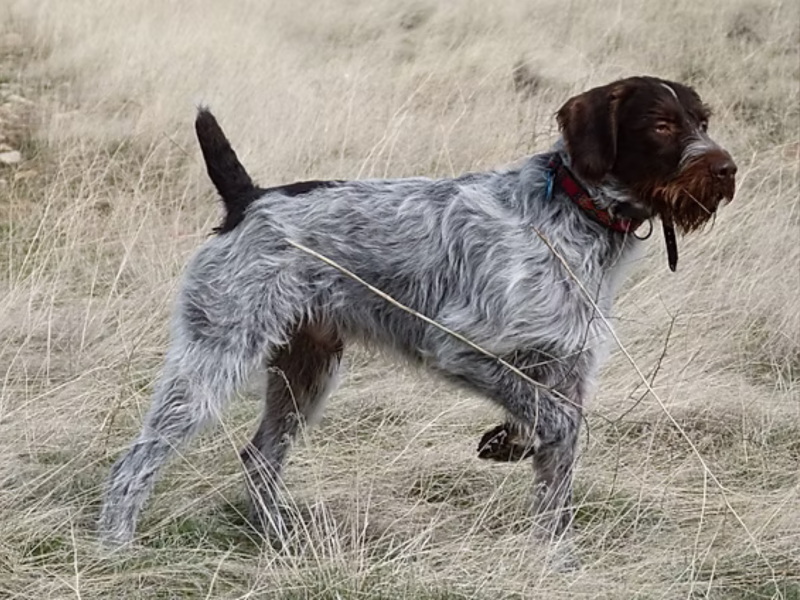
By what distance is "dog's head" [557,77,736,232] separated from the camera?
148 inches

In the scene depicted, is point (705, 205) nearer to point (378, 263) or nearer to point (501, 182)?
point (501, 182)

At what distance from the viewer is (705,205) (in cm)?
371

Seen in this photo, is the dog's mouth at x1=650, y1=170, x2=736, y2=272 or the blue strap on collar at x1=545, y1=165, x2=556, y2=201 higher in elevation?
the dog's mouth at x1=650, y1=170, x2=736, y2=272

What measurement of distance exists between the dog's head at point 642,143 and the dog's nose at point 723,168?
0.07 meters

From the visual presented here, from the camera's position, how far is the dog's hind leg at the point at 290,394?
4.22 m

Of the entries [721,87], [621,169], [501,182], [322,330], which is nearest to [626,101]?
[621,169]

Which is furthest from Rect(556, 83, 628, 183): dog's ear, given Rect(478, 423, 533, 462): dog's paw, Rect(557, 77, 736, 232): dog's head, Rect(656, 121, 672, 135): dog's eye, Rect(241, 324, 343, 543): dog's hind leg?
Rect(241, 324, 343, 543): dog's hind leg

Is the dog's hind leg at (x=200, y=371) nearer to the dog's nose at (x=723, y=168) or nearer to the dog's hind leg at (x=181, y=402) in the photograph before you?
the dog's hind leg at (x=181, y=402)

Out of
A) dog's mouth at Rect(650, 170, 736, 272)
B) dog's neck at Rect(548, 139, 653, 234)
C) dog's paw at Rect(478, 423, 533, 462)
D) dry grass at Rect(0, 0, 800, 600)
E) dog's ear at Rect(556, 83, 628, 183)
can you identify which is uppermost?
dog's ear at Rect(556, 83, 628, 183)

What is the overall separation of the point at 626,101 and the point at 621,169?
0.66 ft

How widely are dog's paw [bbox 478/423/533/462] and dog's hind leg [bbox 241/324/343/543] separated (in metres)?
0.62

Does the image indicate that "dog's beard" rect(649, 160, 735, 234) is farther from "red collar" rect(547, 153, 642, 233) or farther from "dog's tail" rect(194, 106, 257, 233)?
"dog's tail" rect(194, 106, 257, 233)

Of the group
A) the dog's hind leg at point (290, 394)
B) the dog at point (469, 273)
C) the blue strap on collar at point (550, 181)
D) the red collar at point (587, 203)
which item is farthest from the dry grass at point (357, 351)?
the blue strap on collar at point (550, 181)

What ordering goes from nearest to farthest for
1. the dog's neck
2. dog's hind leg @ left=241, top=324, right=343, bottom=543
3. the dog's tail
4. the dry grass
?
the dry grass, the dog's neck, the dog's tail, dog's hind leg @ left=241, top=324, right=343, bottom=543
